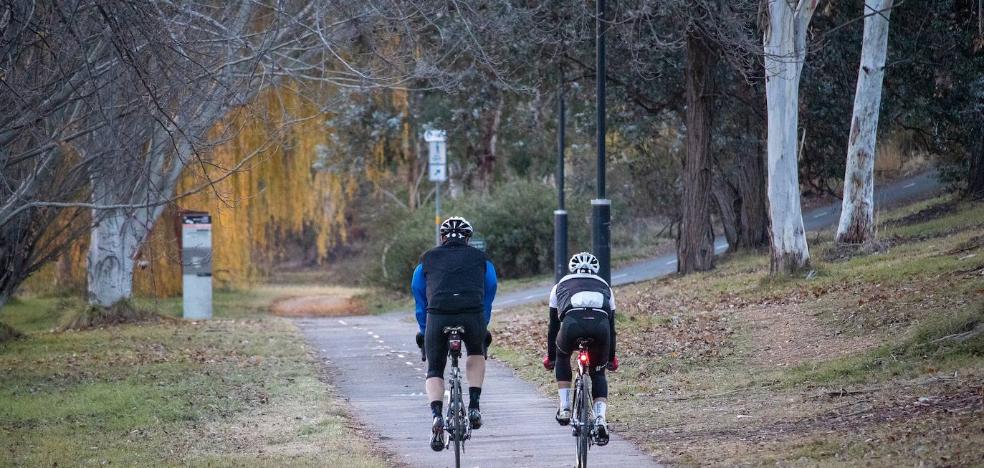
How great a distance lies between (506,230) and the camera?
39875 mm

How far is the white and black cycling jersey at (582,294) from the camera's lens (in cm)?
979

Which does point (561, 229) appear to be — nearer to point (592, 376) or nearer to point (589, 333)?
point (592, 376)

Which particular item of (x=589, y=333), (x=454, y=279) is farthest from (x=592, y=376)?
(x=454, y=279)

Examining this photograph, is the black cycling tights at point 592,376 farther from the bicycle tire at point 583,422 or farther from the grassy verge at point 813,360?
the grassy verge at point 813,360

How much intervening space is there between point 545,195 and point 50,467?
2983cm

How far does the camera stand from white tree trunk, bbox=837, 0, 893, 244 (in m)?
24.1

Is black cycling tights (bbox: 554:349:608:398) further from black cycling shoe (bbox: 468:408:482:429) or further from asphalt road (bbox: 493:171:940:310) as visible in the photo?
asphalt road (bbox: 493:171:940:310)

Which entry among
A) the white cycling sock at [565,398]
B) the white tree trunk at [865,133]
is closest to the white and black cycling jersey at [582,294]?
the white cycling sock at [565,398]

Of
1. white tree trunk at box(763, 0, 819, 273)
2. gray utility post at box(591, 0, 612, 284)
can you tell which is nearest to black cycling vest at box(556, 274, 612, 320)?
gray utility post at box(591, 0, 612, 284)

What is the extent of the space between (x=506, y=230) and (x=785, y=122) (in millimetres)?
18770

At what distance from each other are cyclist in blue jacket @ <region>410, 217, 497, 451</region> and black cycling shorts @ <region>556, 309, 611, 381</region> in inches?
29.1

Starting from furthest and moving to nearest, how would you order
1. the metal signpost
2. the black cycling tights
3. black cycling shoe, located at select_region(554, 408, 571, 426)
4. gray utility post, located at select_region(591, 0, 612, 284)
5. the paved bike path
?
the metal signpost → gray utility post, located at select_region(591, 0, 612, 284) → the paved bike path → black cycling shoe, located at select_region(554, 408, 571, 426) → the black cycling tights

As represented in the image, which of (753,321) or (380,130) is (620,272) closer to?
(380,130)

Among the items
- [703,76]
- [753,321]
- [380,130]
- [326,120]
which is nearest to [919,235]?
[703,76]
